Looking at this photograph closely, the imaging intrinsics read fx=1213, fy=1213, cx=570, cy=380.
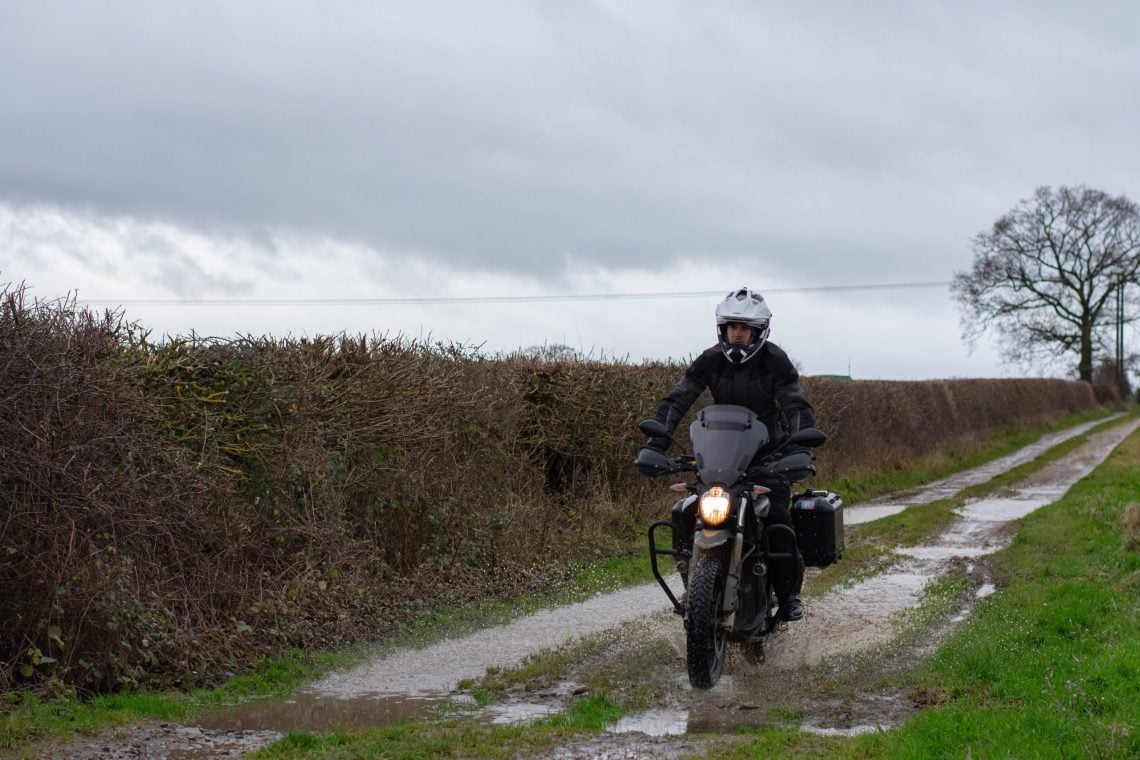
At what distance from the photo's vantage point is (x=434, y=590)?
35.3 ft

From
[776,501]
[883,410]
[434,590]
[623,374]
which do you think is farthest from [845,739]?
[883,410]

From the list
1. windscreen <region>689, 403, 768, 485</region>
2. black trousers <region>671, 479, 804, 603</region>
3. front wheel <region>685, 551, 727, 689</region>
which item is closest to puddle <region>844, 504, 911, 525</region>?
black trousers <region>671, 479, 804, 603</region>

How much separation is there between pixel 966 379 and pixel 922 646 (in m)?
36.0

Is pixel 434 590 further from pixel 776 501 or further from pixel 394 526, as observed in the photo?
pixel 776 501

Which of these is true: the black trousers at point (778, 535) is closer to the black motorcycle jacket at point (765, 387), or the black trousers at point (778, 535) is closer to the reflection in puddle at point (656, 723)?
the black motorcycle jacket at point (765, 387)

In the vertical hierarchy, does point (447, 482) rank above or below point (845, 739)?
above

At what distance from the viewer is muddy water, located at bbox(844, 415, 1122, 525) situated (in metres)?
19.6

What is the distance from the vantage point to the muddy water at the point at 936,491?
19.6m

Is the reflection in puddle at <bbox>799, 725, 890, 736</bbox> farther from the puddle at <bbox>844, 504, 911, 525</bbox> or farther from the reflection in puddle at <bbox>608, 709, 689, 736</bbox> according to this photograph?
the puddle at <bbox>844, 504, 911, 525</bbox>

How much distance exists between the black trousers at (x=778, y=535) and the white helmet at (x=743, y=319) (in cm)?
86

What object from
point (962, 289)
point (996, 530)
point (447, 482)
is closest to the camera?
point (447, 482)

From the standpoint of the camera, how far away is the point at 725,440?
735cm

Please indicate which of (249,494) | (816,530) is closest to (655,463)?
(816,530)

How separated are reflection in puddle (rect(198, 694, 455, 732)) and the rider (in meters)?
2.23
